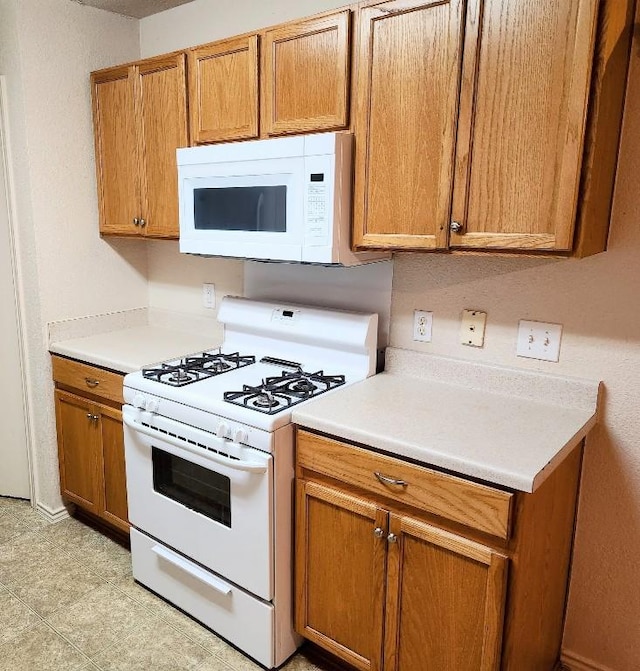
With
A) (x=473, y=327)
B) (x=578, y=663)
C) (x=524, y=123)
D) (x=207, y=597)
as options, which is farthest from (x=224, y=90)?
(x=578, y=663)

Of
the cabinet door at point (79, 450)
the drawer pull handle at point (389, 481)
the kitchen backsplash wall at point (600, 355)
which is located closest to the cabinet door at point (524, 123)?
the kitchen backsplash wall at point (600, 355)

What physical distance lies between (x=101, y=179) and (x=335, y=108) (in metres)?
1.34

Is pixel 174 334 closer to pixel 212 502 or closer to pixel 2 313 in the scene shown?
pixel 2 313

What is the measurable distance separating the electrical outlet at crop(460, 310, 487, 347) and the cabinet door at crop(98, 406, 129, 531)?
140cm

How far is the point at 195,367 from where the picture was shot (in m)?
2.15

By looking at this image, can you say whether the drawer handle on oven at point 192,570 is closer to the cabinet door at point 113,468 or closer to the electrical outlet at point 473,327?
the cabinet door at point 113,468

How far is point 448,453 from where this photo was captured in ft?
4.59

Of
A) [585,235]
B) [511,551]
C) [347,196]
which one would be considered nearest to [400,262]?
[347,196]

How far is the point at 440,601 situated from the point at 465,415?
1.69 feet

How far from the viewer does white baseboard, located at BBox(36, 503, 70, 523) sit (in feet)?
8.82

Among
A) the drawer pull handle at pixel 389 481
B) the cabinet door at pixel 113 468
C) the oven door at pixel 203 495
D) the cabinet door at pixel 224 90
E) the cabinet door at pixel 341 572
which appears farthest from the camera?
the cabinet door at pixel 113 468

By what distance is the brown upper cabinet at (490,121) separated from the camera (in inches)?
53.1

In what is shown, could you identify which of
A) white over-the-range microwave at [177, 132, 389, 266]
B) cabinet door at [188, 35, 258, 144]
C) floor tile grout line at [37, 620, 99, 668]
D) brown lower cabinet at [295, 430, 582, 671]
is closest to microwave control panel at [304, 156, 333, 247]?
white over-the-range microwave at [177, 132, 389, 266]

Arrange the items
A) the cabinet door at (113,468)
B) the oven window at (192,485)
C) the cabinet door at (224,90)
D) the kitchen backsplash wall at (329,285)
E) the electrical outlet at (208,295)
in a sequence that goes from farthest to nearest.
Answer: the electrical outlet at (208,295)
the cabinet door at (113,468)
the kitchen backsplash wall at (329,285)
the cabinet door at (224,90)
the oven window at (192,485)
